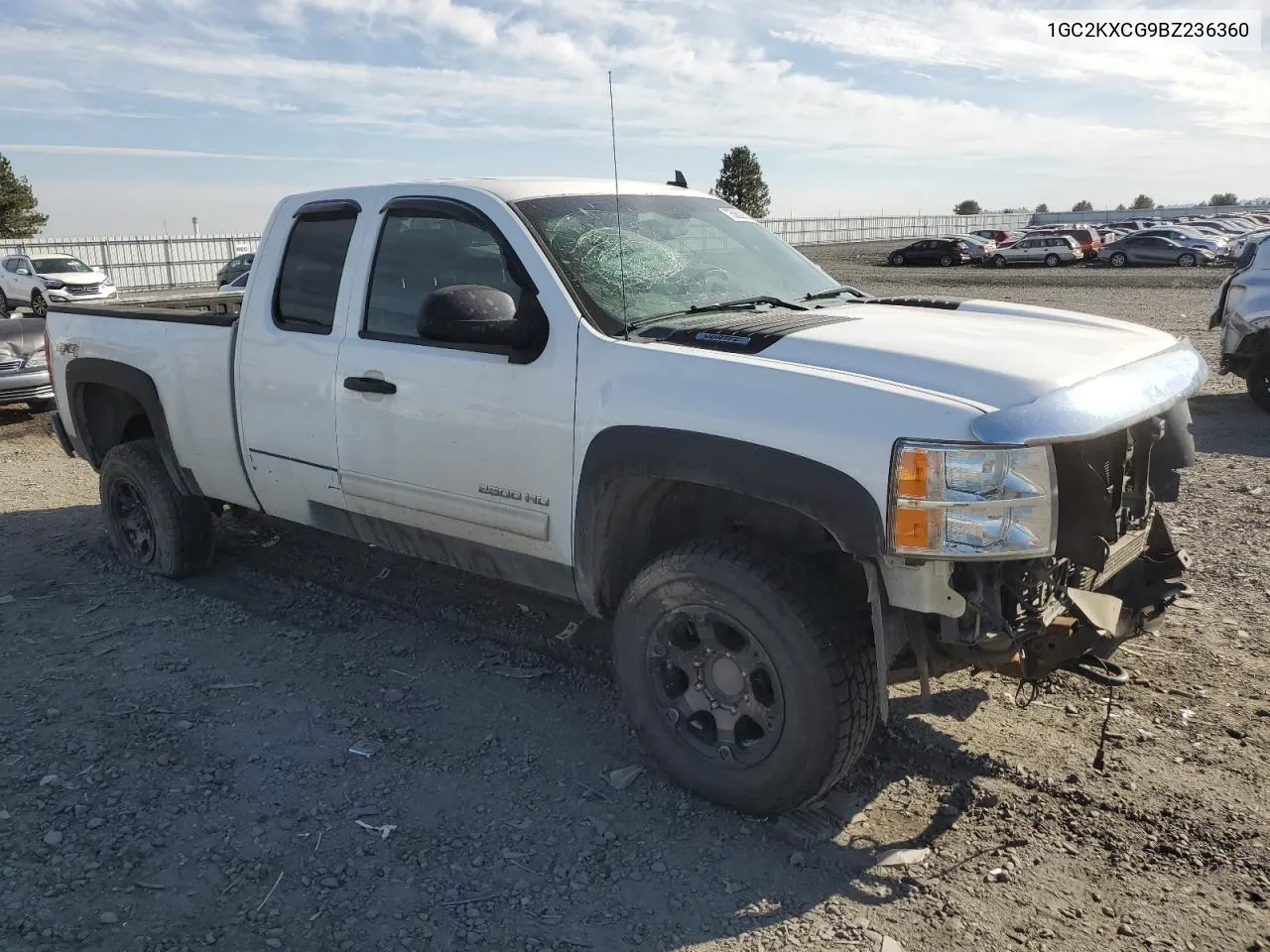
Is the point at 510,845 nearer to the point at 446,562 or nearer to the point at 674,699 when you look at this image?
the point at 674,699

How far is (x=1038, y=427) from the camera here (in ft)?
9.29

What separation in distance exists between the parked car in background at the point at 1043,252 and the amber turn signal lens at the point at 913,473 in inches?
1541

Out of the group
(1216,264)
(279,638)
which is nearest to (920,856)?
(279,638)

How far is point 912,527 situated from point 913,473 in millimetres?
145

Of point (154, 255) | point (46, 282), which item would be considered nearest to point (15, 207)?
point (154, 255)

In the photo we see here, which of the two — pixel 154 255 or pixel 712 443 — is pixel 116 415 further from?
pixel 154 255

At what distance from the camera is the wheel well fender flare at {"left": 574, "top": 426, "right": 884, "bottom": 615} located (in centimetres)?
297

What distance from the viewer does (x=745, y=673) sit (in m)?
3.36

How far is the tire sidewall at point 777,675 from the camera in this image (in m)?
3.16

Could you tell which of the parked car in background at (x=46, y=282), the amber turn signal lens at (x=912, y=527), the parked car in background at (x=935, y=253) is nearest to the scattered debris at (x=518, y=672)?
the amber turn signal lens at (x=912, y=527)

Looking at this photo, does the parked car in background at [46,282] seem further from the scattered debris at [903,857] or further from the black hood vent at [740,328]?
the scattered debris at [903,857]

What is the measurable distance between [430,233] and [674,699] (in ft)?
6.94

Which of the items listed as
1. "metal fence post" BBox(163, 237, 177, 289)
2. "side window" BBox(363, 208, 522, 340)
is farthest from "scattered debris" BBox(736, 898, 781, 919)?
"metal fence post" BBox(163, 237, 177, 289)

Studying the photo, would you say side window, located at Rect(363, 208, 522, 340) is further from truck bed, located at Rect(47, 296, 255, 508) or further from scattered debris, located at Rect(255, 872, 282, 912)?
scattered debris, located at Rect(255, 872, 282, 912)
